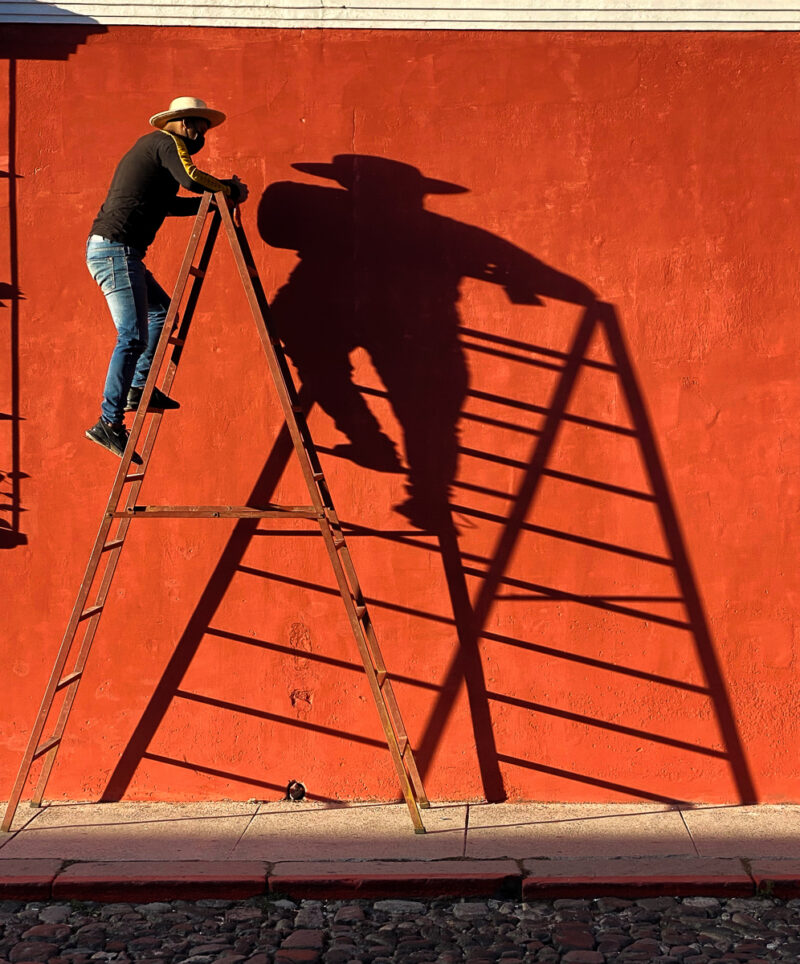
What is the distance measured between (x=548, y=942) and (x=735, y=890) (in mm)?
856

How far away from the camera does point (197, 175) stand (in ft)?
16.1

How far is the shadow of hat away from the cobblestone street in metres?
3.25

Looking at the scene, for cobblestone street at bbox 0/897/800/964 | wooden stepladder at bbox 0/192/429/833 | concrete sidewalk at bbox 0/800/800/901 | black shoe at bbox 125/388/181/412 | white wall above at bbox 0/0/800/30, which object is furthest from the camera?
white wall above at bbox 0/0/800/30

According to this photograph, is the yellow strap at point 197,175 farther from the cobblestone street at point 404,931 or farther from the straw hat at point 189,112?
the cobblestone street at point 404,931

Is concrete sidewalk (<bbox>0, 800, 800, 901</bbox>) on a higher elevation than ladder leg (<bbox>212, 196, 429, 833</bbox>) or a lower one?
lower

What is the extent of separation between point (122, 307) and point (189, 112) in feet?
3.04

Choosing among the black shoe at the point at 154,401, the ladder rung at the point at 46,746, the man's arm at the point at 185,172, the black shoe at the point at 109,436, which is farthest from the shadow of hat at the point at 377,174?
the ladder rung at the point at 46,746

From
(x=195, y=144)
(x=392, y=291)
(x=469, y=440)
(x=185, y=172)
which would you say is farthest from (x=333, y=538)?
(x=195, y=144)

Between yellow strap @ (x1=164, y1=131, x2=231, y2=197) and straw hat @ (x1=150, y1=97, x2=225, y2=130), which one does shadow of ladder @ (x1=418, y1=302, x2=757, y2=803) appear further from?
straw hat @ (x1=150, y1=97, x2=225, y2=130)

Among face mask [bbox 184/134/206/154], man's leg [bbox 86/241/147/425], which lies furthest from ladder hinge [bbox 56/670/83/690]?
face mask [bbox 184/134/206/154]

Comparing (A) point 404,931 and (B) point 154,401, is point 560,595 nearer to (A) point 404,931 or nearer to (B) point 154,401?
(A) point 404,931

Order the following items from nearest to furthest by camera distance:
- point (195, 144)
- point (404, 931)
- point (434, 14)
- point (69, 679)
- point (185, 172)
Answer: point (404, 931) → point (185, 172) → point (195, 144) → point (69, 679) → point (434, 14)

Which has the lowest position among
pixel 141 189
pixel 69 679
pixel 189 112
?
pixel 69 679

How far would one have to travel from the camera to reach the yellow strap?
4.90 metres
